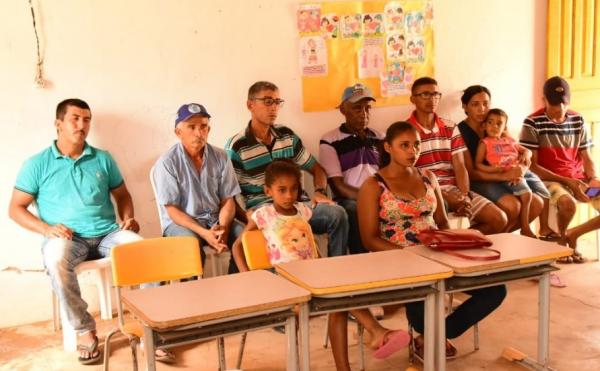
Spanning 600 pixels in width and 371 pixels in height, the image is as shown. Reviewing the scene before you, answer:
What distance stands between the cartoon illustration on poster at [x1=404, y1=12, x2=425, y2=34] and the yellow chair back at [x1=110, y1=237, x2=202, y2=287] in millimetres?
2911

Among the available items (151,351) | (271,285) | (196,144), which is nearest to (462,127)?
(196,144)

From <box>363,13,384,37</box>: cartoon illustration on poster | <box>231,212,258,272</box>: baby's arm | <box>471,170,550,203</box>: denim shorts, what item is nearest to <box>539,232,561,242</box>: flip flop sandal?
<box>471,170,550,203</box>: denim shorts

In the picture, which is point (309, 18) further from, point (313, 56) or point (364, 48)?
point (364, 48)

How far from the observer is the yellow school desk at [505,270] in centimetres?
302

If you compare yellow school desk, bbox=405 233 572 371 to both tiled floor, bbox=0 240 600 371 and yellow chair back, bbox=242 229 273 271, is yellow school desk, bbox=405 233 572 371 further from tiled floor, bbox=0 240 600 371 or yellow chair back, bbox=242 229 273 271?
yellow chair back, bbox=242 229 273 271

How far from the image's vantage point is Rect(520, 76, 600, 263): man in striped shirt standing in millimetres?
5410

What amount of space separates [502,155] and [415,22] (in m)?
1.25

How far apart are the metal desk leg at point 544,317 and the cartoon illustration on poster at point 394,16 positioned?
271 cm

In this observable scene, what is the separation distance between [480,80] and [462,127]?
0.63m

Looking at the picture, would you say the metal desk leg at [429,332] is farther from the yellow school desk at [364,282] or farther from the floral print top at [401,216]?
the floral print top at [401,216]

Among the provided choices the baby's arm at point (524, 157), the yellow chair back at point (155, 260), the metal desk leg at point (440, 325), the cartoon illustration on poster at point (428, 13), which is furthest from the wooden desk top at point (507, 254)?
the cartoon illustration on poster at point (428, 13)

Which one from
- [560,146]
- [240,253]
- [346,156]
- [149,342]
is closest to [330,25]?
[346,156]

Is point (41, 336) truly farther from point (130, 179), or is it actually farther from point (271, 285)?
point (271, 285)

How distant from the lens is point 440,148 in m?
5.18
